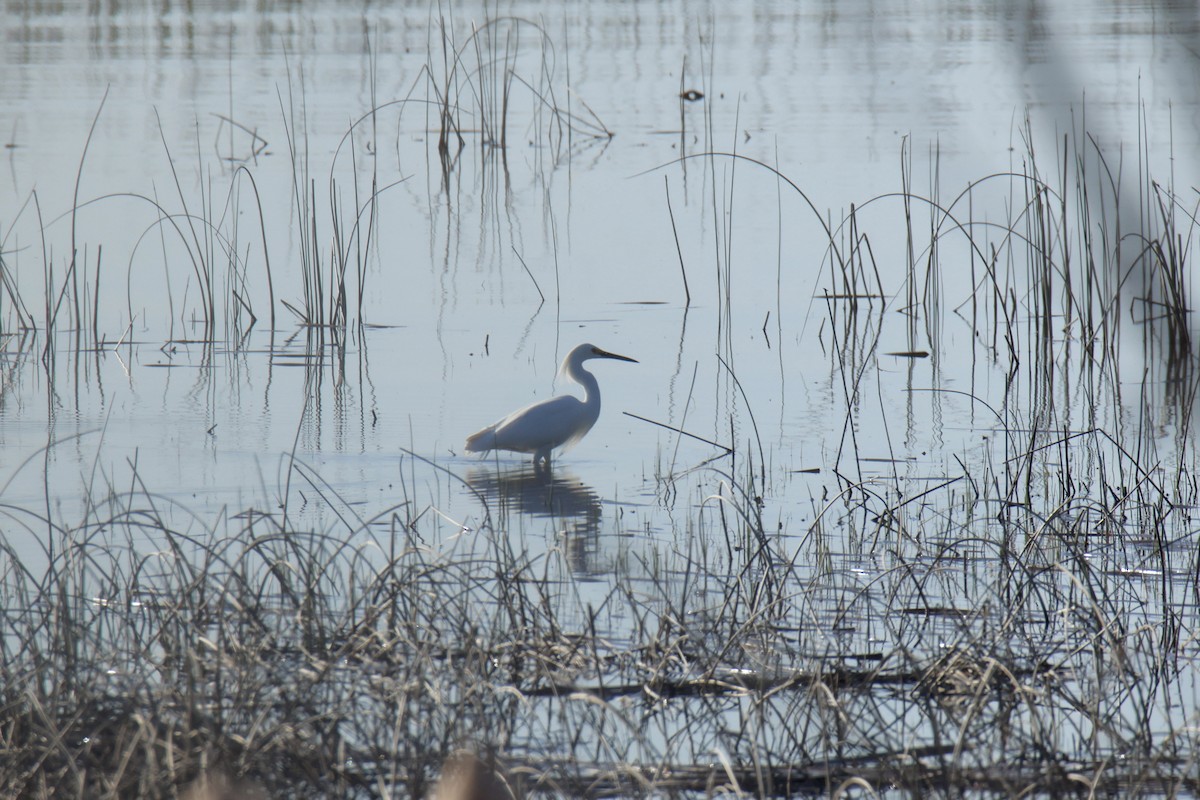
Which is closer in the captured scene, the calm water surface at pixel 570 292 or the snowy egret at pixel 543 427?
the calm water surface at pixel 570 292

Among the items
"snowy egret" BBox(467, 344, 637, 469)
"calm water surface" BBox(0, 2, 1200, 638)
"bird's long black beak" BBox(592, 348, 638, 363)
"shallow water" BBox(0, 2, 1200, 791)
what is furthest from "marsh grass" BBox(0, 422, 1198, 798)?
"bird's long black beak" BBox(592, 348, 638, 363)

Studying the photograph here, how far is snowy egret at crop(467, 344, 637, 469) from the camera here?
627 cm

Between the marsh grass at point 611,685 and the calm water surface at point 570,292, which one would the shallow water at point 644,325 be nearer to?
the calm water surface at point 570,292

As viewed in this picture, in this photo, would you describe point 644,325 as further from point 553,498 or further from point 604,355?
point 553,498

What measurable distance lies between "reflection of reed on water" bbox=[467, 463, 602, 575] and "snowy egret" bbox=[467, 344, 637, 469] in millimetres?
111

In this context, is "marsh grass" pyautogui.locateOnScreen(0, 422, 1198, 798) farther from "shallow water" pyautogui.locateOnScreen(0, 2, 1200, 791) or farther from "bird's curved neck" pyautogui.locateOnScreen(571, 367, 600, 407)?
"bird's curved neck" pyautogui.locateOnScreen(571, 367, 600, 407)

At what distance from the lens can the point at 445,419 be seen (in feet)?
22.7

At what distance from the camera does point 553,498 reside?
5891 mm

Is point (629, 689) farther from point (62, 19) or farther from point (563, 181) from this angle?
point (62, 19)

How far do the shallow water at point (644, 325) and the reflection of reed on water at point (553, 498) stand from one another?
0.03 meters

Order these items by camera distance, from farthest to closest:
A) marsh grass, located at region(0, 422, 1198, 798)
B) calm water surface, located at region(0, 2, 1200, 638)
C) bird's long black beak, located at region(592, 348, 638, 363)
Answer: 1. bird's long black beak, located at region(592, 348, 638, 363)
2. calm water surface, located at region(0, 2, 1200, 638)
3. marsh grass, located at region(0, 422, 1198, 798)

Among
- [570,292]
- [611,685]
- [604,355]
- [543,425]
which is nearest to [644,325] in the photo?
[570,292]

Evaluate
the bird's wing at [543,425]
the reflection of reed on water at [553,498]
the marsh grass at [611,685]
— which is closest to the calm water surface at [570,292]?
the reflection of reed on water at [553,498]

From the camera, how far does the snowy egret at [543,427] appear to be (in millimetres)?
6266
